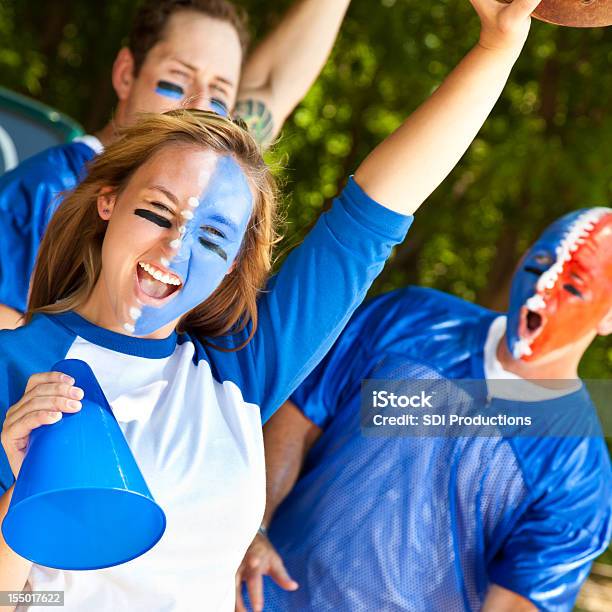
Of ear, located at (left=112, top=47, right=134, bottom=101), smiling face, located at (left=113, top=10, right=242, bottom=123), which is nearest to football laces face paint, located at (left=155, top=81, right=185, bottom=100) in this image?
smiling face, located at (left=113, top=10, right=242, bottom=123)

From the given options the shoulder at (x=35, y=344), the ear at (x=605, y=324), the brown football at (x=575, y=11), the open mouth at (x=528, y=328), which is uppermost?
the brown football at (x=575, y=11)

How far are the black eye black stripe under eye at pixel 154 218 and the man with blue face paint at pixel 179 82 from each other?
1.73ft

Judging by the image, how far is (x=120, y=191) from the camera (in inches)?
62.9

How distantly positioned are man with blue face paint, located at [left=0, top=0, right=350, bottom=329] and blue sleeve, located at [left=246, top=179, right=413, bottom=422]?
512 millimetres

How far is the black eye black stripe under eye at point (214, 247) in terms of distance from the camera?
154cm

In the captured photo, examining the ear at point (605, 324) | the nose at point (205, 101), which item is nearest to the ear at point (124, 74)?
the nose at point (205, 101)

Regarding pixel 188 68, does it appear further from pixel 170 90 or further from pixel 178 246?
pixel 178 246

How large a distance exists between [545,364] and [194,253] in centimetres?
123

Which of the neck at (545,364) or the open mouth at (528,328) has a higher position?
the open mouth at (528,328)

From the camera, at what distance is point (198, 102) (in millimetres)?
2268

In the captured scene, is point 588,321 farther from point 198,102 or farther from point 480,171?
point 480,171

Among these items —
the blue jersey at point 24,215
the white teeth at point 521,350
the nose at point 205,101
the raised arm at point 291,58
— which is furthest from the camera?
the raised arm at point 291,58

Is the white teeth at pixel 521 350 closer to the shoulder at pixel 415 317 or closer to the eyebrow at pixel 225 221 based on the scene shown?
the shoulder at pixel 415 317

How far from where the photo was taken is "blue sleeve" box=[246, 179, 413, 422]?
5.18ft
